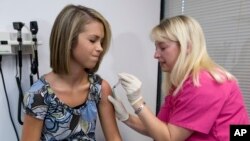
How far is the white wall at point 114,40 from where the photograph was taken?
1416mm

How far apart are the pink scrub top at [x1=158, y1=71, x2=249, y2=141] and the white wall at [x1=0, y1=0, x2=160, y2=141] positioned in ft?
2.29

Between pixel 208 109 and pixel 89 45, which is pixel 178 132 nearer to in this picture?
pixel 208 109

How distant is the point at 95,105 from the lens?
1352mm

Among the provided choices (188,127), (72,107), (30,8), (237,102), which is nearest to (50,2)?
(30,8)

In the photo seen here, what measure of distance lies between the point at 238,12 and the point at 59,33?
3.35ft

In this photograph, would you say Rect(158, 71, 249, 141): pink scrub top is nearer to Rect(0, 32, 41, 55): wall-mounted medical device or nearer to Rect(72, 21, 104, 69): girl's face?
Rect(72, 21, 104, 69): girl's face

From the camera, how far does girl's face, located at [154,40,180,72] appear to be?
1.20 meters

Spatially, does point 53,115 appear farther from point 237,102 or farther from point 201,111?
point 237,102

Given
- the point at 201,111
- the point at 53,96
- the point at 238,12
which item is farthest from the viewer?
the point at 238,12

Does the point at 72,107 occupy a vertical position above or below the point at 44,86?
below

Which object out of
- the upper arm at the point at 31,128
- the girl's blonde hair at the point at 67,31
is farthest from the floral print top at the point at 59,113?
the girl's blonde hair at the point at 67,31

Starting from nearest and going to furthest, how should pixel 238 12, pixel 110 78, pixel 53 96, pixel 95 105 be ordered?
1. pixel 53 96
2. pixel 95 105
3. pixel 238 12
4. pixel 110 78

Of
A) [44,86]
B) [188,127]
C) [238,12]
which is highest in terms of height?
[238,12]

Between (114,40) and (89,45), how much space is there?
0.58m
